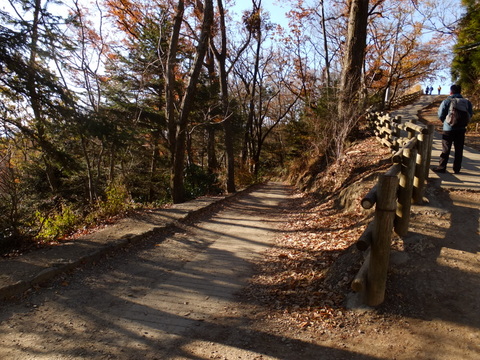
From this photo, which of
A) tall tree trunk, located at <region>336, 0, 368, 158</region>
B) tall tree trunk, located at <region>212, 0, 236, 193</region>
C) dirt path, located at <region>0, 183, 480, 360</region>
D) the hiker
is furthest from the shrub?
the hiker

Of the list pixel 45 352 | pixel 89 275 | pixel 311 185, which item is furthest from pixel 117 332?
pixel 311 185

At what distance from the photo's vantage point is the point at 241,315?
395cm

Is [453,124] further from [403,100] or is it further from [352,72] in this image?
→ [403,100]

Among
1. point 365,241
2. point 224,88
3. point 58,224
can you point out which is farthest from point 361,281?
point 224,88

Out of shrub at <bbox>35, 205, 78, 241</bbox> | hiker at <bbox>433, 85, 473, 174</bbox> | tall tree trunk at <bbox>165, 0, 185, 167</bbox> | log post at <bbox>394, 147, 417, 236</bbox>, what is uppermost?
tall tree trunk at <bbox>165, 0, 185, 167</bbox>

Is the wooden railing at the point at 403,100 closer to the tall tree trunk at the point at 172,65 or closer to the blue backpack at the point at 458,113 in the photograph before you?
the tall tree trunk at the point at 172,65

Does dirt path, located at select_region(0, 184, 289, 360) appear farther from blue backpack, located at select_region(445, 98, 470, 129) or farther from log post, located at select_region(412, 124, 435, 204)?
blue backpack, located at select_region(445, 98, 470, 129)

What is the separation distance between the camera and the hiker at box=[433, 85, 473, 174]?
7066mm

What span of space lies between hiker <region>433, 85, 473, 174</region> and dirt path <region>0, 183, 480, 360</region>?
2.43 metres

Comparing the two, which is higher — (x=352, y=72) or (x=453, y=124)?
(x=352, y=72)

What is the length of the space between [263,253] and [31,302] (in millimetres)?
3885

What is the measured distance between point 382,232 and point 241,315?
1.92 metres

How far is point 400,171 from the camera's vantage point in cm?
434

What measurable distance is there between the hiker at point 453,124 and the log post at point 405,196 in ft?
12.3
